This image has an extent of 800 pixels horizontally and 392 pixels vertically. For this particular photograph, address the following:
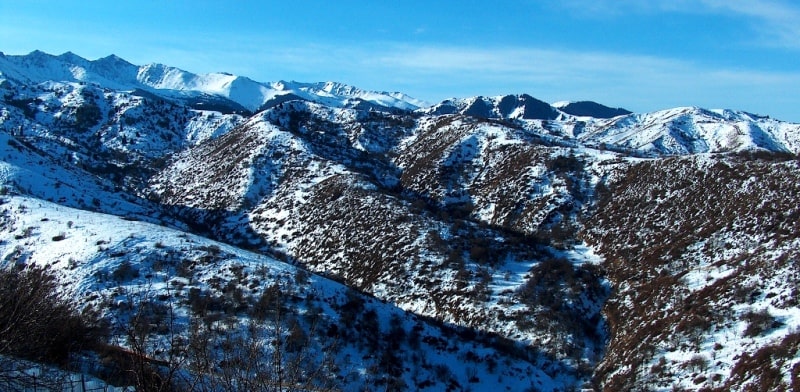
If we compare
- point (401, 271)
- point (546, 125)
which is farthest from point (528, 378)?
point (546, 125)

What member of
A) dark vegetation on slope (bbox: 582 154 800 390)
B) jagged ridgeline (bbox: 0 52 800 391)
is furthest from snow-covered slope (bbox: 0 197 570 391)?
dark vegetation on slope (bbox: 582 154 800 390)

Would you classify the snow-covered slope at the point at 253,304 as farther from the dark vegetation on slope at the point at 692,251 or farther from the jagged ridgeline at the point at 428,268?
the dark vegetation on slope at the point at 692,251

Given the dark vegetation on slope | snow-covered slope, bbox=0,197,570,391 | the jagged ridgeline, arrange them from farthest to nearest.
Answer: the dark vegetation on slope, snow-covered slope, bbox=0,197,570,391, the jagged ridgeline

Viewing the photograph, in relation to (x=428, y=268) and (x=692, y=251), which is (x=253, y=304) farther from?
(x=692, y=251)

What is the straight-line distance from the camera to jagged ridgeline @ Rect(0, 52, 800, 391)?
67.9 feet

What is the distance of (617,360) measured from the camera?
84.1ft

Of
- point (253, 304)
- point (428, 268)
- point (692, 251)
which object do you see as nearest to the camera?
point (253, 304)

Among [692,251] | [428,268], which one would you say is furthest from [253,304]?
[692,251]

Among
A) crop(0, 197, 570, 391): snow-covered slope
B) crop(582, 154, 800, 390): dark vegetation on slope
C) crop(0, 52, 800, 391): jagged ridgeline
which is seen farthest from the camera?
crop(582, 154, 800, 390): dark vegetation on slope

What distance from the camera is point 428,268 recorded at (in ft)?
117

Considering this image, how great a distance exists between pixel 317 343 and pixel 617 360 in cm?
1388

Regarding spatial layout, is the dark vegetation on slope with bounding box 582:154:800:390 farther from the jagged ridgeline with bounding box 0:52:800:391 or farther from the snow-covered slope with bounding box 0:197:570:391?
the snow-covered slope with bounding box 0:197:570:391

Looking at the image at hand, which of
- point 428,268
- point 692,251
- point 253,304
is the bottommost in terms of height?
point 428,268

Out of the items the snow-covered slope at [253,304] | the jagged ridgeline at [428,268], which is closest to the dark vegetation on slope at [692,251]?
the jagged ridgeline at [428,268]
